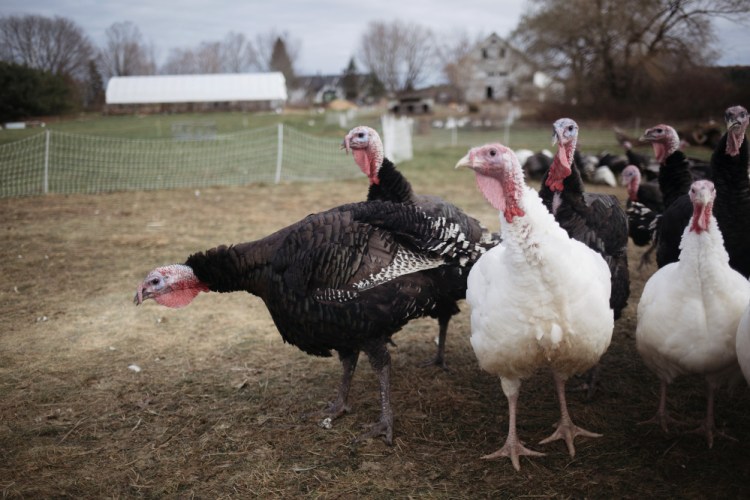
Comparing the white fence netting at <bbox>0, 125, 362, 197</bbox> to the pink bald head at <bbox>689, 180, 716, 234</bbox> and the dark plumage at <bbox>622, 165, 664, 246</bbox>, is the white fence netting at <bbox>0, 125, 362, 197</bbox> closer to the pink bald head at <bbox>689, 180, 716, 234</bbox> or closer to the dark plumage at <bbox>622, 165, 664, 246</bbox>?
the dark plumage at <bbox>622, 165, 664, 246</bbox>

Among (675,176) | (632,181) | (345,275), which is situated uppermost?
(675,176)

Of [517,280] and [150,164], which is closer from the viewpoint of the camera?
[517,280]

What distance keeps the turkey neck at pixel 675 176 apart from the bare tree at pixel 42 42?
1206 centimetres

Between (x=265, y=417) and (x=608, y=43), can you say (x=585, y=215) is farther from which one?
(x=608, y=43)

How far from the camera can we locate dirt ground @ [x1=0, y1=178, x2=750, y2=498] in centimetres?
290

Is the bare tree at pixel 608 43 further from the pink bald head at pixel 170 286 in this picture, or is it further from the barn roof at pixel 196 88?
the barn roof at pixel 196 88

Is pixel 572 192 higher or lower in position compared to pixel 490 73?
lower

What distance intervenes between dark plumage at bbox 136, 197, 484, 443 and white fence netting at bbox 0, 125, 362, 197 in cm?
1008

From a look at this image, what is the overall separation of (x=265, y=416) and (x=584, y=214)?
2925 millimetres

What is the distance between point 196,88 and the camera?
4812cm

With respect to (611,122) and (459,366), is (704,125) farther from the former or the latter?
(459,366)

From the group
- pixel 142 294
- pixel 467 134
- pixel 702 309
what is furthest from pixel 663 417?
pixel 467 134

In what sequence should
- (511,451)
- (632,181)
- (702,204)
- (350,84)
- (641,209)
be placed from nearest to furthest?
1. (702,204)
2. (511,451)
3. (641,209)
4. (632,181)
5. (350,84)

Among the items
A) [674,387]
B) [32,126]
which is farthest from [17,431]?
[32,126]
